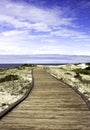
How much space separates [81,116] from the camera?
33.2 ft

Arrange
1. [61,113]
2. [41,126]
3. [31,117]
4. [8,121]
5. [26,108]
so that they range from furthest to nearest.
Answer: [26,108] < [61,113] < [31,117] < [8,121] < [41,126]

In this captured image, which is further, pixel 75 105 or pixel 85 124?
pixel 75 105

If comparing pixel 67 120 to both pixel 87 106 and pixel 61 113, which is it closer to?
pixel 61 113

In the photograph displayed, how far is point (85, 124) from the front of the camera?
8969mm

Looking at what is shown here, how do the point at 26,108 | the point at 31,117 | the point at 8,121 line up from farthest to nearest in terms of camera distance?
the point at 26,108 < the point at 31,117 < the point at 8,121

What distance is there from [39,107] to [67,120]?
107 inches

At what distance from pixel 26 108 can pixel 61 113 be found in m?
1.82

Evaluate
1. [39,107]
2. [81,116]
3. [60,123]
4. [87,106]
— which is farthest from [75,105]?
[60,123]

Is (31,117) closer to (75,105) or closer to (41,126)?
(41,126)

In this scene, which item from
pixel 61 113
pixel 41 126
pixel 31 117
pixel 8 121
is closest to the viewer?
pixel 41 126

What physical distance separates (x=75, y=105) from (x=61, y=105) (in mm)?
625

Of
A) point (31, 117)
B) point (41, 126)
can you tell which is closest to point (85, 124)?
point (41, 126)

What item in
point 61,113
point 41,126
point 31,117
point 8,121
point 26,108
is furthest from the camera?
point 26,108

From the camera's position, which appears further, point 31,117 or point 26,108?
point 26,108
